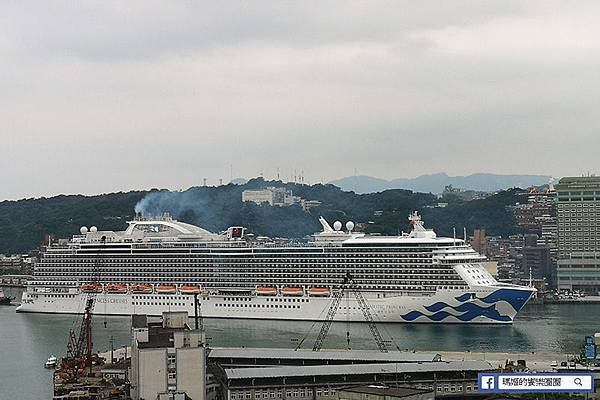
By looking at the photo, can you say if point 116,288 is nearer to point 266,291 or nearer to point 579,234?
point 266,291

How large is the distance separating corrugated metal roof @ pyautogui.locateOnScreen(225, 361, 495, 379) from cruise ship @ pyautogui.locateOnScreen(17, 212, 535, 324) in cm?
1549

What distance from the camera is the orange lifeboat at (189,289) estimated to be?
4894 centimetres

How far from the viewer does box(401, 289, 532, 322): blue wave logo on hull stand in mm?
43312

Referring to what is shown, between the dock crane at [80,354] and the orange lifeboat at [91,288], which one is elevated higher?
the orange lifeboat at [91,288]

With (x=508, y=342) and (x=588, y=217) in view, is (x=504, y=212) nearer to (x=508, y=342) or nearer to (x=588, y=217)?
(x=588, y=217)

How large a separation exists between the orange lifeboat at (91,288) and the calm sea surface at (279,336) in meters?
1.78

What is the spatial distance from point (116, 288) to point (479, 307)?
16204 millimetres

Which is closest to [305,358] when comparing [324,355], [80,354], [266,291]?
[324,355]

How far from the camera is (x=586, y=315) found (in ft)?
173

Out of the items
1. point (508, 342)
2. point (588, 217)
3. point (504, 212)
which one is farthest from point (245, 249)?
point (504, 212)

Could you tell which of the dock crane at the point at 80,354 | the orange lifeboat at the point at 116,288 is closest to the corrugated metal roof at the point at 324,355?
the dock crane at the point at 80,354

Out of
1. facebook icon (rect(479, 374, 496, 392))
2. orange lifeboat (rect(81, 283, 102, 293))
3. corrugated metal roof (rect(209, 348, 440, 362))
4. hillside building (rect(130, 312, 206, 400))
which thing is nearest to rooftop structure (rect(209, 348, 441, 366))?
corrugated metal roof (rect(209, 348, 440, 362))

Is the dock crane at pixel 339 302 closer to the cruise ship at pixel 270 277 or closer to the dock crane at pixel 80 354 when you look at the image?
the cruise ship at pixel 270 277

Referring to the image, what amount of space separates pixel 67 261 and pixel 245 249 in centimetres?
907
